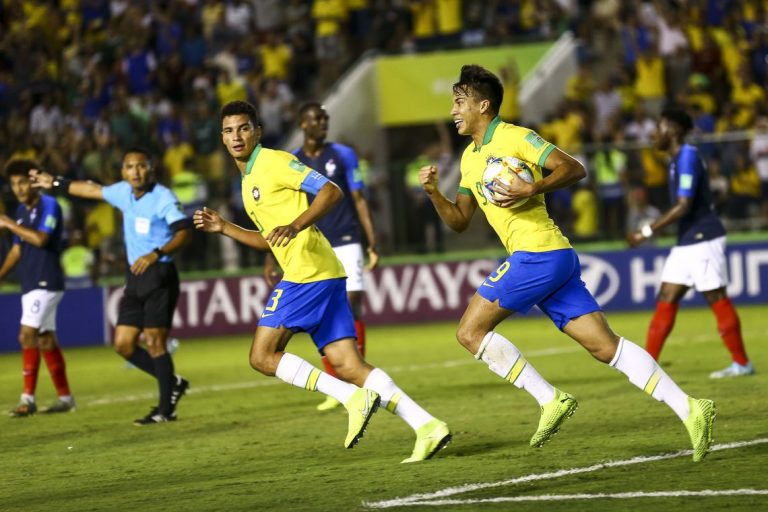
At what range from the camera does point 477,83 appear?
795 cm

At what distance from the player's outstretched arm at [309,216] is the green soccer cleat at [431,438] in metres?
1.30

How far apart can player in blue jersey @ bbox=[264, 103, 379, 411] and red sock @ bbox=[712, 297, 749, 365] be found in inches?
113

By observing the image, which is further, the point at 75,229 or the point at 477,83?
the point at 75,229

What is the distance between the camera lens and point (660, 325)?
11789mm

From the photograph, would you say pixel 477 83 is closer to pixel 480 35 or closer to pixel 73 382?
pixel 73 382

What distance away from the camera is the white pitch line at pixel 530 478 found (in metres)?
6.88

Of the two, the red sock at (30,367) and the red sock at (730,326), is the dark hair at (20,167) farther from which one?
the red sock at (730,326)

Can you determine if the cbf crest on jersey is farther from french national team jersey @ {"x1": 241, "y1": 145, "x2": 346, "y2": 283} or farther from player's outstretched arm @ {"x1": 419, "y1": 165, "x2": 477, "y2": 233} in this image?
player's outstretched arm @ {"x1": 419, "y1": 165, "x2": 477, "y2": 233}

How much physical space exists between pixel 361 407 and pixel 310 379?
1.38 feet

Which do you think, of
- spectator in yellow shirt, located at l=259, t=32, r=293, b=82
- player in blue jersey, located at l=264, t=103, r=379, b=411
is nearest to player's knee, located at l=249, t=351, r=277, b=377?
player in blue jersey, located at l=264, t=103, r=379, b=411

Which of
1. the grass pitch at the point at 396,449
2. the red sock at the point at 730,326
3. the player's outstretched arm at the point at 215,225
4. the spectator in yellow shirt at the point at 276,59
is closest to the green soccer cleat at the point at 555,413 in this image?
the grass pitch at the point at 396,449

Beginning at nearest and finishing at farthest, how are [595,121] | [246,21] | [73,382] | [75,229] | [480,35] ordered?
1. [73,382]
2. [75,229]
3. [595,121]
4. [480,35]
5. [246,21]

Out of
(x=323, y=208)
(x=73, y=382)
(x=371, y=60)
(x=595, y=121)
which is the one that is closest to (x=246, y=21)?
(x=371, y=60)

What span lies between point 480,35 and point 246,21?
484cm
